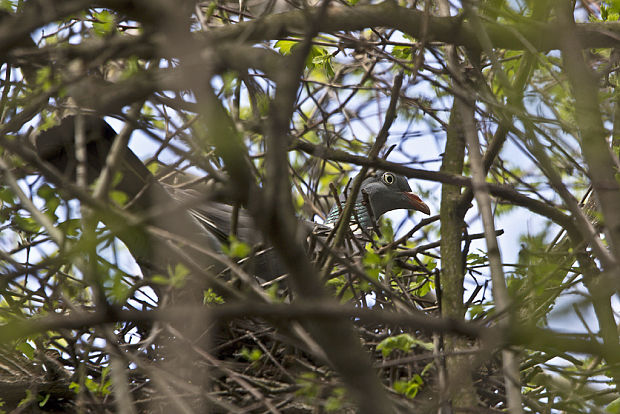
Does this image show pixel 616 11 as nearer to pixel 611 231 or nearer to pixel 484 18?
pixel 484 18

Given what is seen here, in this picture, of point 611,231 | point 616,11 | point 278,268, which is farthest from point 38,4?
point 616,11

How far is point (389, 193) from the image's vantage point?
20.3 feet

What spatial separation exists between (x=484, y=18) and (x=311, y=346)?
6.14 feet

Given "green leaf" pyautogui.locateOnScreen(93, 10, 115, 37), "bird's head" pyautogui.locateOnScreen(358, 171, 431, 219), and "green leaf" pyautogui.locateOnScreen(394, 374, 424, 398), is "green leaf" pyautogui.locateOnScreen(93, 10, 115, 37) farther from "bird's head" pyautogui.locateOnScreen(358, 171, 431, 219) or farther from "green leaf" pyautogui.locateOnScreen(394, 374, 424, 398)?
"bird's head" pyautogui.locateOnScreen(358, 171, 431, 219)

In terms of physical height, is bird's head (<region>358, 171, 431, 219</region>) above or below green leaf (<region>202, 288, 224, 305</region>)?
above

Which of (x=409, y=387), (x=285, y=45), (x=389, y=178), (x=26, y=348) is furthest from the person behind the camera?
(x=389, y=178)

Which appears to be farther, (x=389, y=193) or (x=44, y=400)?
(x=389, y=193)

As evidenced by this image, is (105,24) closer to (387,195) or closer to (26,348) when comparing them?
(26,348)

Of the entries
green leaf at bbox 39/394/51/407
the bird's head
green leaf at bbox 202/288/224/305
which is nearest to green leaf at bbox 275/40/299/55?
green leaf at bbox 202/288/224/305

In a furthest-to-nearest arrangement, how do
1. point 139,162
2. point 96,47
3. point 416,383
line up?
1. point 139,162
2. point 416,383
3. point 96,47

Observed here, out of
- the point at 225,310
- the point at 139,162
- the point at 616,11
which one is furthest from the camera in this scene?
the point at 616,11

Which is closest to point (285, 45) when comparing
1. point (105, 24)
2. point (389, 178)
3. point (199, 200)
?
point (105, 24)

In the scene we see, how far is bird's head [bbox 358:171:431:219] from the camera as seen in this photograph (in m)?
6.17

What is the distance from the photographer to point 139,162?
3400 mm
